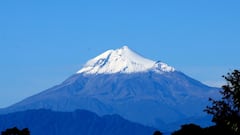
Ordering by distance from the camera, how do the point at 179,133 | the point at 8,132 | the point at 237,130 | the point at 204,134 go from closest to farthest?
the point at 237,130 < the point at 8,132 < the point at 204,134 < the point at 179,133

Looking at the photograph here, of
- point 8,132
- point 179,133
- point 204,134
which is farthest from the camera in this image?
point 179,133

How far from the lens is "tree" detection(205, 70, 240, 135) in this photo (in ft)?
168

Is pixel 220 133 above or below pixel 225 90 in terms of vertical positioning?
above

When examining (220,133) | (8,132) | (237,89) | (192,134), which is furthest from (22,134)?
(237,89)

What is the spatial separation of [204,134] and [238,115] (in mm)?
40439

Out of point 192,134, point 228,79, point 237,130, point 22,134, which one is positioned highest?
point 192,134

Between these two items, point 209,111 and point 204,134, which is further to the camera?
point 204,134

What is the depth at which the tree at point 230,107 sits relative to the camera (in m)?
51.3

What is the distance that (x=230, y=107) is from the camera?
53188mm

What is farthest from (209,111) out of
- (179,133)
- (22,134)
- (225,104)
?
(179,133)

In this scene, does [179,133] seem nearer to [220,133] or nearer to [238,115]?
[220,133]

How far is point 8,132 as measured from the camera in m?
77.4

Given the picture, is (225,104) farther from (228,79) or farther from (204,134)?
(204,134)

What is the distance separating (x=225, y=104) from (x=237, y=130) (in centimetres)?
314
